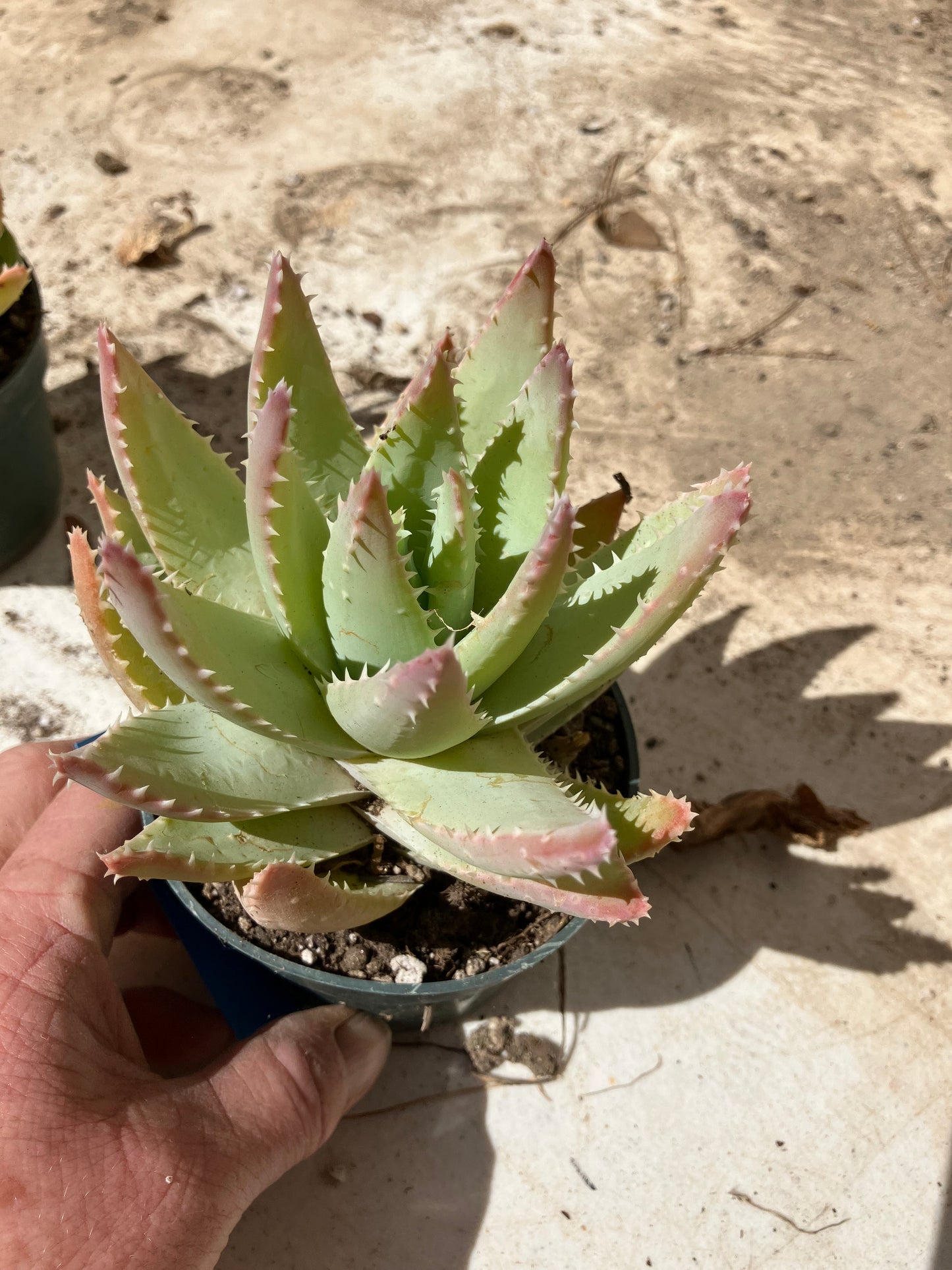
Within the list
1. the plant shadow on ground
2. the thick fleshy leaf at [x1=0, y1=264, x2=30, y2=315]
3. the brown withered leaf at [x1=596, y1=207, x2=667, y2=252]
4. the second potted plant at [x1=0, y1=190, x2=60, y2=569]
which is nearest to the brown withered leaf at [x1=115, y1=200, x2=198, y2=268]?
the plant shadow on ground

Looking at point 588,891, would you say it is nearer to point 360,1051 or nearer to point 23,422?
point 360,1051

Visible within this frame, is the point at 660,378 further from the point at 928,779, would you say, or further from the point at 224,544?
the point at 224,544

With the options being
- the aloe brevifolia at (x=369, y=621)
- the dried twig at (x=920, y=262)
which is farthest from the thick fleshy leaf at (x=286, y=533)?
the dried twig at (x=920, y=262)

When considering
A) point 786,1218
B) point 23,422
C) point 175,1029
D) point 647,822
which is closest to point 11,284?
point 23,422

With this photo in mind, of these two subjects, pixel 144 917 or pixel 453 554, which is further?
pixel 144 917

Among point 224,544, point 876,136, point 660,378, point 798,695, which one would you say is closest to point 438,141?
point 660,378

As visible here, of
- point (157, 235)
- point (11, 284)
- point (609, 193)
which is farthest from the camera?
point (609, 193)
